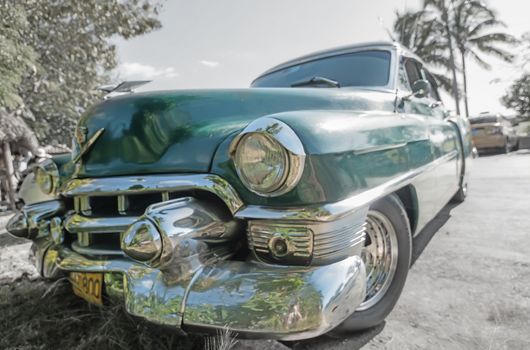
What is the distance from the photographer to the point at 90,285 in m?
1.69

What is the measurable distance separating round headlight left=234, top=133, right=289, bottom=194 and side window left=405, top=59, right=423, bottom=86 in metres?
2.26

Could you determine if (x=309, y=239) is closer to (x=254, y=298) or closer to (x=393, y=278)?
(x=254, y=298)

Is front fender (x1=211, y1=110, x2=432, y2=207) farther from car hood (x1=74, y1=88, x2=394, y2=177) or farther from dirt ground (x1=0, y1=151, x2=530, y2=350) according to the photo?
dirt ground (x1=0, y1=151, x2=530, y2=350)

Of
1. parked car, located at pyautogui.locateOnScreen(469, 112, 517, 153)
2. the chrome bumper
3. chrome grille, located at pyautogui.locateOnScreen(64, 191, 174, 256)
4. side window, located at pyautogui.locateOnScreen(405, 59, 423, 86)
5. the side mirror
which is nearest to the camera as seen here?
the chrome bumper

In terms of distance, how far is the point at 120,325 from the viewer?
1.77 metres

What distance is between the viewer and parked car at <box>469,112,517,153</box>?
12656 millimetres

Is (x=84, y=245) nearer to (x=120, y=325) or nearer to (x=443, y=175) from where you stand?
(x=120, y=325)

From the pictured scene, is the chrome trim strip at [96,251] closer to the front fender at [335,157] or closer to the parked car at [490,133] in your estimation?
the front fender at [335,157]

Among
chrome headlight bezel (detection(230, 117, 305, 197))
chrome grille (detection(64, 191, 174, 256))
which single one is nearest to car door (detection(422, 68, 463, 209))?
chrome headlight bezel (detection(230, 117, 305, 197))

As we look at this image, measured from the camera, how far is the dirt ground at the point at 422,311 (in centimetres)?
172

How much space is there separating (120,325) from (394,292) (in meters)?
1.36

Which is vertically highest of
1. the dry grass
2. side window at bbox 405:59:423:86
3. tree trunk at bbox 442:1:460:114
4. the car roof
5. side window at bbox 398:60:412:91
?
tree trunk at bbox 442:1:460:114

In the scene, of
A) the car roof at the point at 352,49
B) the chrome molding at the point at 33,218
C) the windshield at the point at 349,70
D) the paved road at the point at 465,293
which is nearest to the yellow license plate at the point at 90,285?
the chrome molding at the point at 33,218

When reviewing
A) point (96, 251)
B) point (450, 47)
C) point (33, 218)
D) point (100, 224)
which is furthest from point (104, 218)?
point (450, 47)
